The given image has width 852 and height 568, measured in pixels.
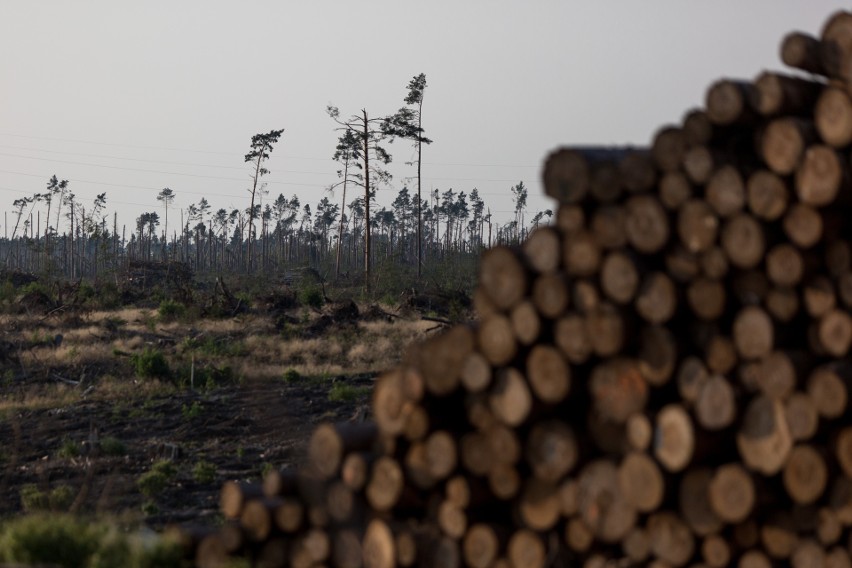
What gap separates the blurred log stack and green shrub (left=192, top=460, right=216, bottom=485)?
621 cm

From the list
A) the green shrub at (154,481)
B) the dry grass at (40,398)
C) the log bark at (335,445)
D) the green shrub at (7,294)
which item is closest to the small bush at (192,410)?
the dry grass at (40,398)

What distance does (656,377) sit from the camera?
195 inches

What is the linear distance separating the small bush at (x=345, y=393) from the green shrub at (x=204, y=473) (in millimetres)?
4442

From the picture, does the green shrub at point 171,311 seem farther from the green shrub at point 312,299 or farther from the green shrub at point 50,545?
the green shrub at point 50,545

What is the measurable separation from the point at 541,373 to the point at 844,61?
211 centimetres

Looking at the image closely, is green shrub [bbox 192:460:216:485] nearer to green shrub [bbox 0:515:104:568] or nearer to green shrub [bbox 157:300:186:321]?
green shrub [bbox 0:515:104:568]

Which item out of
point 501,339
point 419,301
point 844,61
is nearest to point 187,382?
→ point 419,301

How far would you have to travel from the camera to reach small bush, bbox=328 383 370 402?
16.4 m

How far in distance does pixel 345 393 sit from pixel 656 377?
12.0 meters

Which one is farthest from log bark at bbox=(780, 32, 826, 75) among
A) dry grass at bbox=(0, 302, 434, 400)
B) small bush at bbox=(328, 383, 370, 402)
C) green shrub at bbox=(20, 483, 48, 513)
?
dry grass at bbox=(0, 302, 434, 400)

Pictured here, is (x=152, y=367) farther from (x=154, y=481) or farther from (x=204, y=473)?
(x=154, y=481)

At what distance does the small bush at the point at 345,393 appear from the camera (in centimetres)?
1642

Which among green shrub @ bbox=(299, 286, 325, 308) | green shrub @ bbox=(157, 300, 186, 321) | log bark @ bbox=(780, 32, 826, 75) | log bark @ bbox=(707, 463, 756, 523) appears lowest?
log bark @ bbox=(707, 463, 756, 523)

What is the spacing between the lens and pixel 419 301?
30469 millimetres
